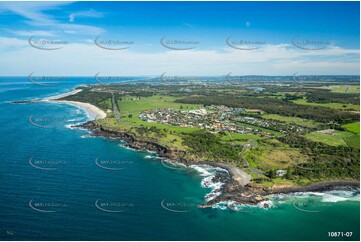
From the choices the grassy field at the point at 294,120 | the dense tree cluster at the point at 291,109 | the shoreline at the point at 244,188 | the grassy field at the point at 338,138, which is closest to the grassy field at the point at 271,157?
the shoreline at the point at 244,188

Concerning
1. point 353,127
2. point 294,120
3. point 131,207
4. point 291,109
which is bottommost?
point 131,207

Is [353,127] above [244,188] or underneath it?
above

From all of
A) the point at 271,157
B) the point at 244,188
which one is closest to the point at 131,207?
the point at 244,188

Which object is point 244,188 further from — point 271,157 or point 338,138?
point 338,138

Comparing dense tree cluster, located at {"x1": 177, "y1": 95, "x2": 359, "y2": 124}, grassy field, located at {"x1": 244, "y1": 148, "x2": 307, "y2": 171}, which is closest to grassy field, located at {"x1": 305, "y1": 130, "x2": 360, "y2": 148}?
grassy field, located at {"x1": 244, "y1": 148, "x2": 307, "y2": 171}

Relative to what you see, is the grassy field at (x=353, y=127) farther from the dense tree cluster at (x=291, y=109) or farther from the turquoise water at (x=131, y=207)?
the turquoise water at (x=131, y=207)

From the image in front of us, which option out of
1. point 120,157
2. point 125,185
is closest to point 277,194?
point 125,185

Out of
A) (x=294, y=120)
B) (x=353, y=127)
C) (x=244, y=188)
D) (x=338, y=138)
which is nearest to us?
(x=244, y=188)

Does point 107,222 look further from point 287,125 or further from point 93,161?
point 287,125
